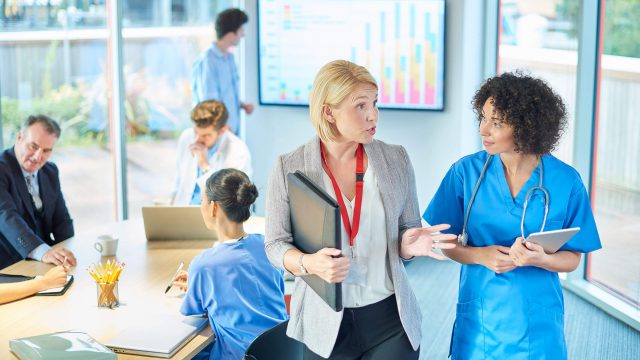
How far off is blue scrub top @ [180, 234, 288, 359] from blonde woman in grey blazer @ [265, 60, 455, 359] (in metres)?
0.67

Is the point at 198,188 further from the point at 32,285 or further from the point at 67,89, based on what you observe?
the point at 32,285

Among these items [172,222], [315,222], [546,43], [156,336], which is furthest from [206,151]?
[315,222]

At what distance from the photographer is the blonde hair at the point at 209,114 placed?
5.07m

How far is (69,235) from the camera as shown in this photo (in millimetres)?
4117

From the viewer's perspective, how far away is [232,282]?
283 cm

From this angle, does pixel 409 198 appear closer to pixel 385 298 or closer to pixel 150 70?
pixel 385 298

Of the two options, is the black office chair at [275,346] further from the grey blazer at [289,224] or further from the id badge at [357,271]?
the id badge at [357,271]

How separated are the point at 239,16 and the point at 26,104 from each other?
192 centimetres

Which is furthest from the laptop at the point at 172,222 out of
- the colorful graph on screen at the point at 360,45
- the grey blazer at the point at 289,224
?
the colorful graph on screen at the point at 360,45

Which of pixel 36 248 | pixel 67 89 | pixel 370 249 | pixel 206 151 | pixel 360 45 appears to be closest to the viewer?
pixel 370 249

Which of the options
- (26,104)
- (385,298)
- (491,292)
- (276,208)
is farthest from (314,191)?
(26,104)

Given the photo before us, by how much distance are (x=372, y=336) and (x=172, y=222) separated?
6.56 feet

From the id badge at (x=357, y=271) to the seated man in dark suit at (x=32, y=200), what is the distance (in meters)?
1.81

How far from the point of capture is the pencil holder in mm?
2879
